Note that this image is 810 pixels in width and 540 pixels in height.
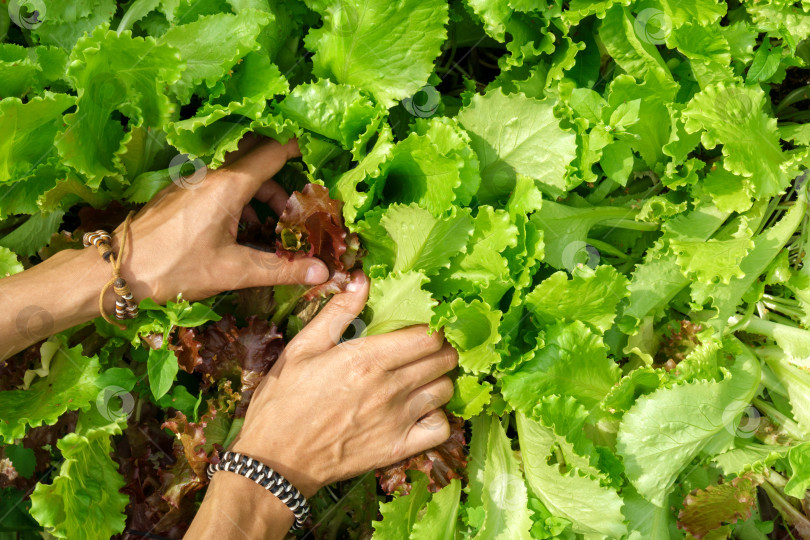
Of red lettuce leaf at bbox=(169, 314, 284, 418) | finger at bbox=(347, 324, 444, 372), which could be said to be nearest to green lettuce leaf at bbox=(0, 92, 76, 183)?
red lettuce leaf at bbox=(169, 314, 284, 418)

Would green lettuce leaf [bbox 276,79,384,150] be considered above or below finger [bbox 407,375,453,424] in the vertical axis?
above

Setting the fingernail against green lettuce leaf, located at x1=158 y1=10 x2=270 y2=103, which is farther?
the fingernail

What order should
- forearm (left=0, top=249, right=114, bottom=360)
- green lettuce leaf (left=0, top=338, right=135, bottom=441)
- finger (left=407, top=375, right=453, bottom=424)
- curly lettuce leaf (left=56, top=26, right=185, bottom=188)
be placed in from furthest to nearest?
finger (left=407, top=375, right=453, bottom=424)
green lettuce leaf (left=0, top=338, right=135, bottom=441)
forearm (left=0, top=249, right=114, bottom=360)
curly lettuce leaf (left=56, top=26, right=185, bottom=188)

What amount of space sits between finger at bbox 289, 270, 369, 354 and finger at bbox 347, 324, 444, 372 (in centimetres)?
6

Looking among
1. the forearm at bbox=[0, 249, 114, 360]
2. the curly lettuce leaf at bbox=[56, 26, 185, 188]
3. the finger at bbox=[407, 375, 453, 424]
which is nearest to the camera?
the curly lettuce leaf at bbox=[56, 26, 185, 188]

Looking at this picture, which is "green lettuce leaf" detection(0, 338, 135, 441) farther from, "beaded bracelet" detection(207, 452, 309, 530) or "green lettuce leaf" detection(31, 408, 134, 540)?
"beaded bracelet" detection(207, 452, 309, 530)

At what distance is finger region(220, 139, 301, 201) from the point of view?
1365mm

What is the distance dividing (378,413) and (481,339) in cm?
29

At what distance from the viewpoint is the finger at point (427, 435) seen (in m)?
1.50

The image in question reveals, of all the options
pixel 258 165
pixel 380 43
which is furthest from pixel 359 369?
pixel 380 43

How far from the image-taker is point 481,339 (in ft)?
4.80

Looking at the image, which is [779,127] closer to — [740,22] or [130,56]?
[740,22]

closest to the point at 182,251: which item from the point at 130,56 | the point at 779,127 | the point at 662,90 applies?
the point at 130,56
